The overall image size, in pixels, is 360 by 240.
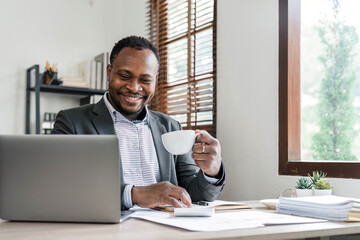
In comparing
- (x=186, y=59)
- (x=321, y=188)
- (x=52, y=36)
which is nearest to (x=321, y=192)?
(x=321, y=188)

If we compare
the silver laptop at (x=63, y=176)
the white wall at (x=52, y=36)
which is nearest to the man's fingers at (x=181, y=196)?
the silver laptop at (x=63, y=176)

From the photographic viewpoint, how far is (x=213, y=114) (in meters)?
2.58

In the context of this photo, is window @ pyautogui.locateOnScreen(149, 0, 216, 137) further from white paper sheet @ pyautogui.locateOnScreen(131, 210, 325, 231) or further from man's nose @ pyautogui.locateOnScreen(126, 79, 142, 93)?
white paper sheet @ pyautogui.locateOnScreen(131, 210, 325, 231)

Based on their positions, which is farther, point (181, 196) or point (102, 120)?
point (102, 120)

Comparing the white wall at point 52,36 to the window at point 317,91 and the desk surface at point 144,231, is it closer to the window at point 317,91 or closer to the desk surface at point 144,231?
the window at point 317,91

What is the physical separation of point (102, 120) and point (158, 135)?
10.0 inches

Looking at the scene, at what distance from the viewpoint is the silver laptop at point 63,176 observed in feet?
3.36

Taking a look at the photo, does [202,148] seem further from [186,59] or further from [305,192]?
[186,59]

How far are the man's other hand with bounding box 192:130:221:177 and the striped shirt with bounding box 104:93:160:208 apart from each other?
34cm

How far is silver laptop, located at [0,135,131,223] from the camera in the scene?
1.03m

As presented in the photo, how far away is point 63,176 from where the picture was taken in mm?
1033

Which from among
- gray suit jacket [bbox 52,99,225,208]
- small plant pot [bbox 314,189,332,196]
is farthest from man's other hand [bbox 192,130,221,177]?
small plant pot [bbox 314,189,332,196]

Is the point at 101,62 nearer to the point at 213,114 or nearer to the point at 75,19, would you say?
the point at 75,19

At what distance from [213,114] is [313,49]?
0.71 metres
